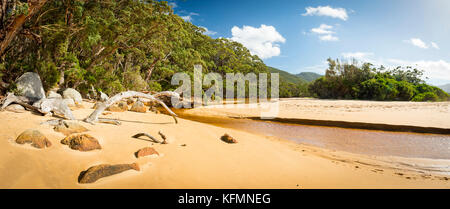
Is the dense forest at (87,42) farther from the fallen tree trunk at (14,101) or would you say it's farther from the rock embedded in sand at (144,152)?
the rock embedded in sand at (144,152)

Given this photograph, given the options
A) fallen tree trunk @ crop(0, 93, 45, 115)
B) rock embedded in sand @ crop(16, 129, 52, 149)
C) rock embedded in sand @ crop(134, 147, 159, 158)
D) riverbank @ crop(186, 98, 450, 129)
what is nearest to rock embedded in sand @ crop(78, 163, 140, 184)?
rock embedded in sand @ crop(134, 147, 159, 158)

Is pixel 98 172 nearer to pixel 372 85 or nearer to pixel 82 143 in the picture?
pixel 82 143

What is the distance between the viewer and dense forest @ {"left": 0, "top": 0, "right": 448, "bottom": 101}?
302 inches

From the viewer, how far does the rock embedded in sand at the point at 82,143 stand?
2916 mm

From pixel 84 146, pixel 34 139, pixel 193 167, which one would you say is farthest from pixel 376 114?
pixel 34 139

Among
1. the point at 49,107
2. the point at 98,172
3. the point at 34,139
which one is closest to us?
the point at 98,172

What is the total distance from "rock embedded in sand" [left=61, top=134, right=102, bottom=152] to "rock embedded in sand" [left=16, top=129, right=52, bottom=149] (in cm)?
23

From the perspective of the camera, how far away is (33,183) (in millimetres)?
1986

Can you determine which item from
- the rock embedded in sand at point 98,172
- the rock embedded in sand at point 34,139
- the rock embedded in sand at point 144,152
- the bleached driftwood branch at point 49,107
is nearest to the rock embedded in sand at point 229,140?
the rock embedded in sand at point 144,152

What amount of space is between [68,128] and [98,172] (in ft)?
6.91

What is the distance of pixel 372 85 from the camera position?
23766 mm

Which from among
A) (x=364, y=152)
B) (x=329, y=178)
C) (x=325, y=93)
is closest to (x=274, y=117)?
(x=364, y=152)

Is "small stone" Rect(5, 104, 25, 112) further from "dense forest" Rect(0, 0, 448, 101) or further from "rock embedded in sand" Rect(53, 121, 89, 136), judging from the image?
"rock embedded in sand" Rect(53, 121, 89, 136)
